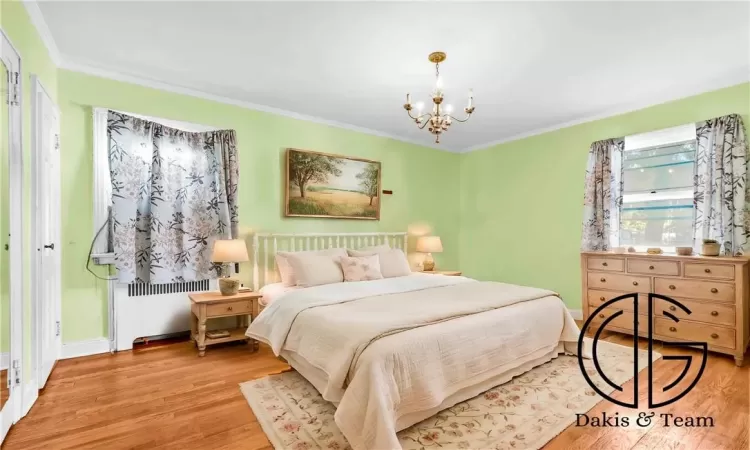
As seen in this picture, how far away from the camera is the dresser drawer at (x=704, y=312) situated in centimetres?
291

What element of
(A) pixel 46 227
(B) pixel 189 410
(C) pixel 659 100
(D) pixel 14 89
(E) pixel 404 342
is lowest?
(B) pixel 189 410

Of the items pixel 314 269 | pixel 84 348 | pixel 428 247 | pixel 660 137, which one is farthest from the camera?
pixel 428 247

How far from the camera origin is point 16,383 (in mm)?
1972

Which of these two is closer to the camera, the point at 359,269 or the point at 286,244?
the point at 359,269

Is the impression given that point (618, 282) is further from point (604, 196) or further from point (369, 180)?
point (369, 180)

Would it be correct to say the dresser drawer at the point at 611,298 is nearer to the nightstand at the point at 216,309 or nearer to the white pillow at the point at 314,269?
the white pillow at the point at 314,269

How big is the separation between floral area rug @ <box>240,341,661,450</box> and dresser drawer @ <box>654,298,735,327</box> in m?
0.90

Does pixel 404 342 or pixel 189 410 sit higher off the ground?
pixel 404 342

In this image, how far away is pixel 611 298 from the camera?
3.55 meters

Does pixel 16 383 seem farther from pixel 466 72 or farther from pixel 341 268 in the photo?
pixel 466 72

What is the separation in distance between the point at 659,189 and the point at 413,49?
3.16 metres

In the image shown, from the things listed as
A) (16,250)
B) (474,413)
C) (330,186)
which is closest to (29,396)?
(16,250)

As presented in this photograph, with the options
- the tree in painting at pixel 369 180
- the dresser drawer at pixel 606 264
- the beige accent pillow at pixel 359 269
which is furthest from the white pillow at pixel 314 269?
the dresser drawer at pixel 606 264

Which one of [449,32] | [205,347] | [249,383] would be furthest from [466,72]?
[205,347]
